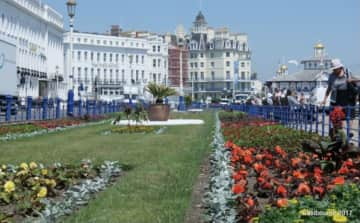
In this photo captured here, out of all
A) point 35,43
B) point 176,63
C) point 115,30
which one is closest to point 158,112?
point 35,43

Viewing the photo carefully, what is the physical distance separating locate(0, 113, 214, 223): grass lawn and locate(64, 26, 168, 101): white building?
107 m

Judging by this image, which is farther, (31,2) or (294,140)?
(31,2)

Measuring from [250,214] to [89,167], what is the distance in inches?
179

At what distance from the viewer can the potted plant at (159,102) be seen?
97.1 feet

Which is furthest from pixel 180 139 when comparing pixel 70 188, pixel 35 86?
pixel 35 86

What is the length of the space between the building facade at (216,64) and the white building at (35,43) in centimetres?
7104

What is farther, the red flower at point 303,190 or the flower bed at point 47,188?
the flower bed at point 47,188

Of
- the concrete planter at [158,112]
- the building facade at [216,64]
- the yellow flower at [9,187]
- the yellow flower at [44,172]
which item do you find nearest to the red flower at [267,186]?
the yellow flower at [9,187]

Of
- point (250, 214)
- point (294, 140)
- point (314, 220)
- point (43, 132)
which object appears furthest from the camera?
point (43, 132)

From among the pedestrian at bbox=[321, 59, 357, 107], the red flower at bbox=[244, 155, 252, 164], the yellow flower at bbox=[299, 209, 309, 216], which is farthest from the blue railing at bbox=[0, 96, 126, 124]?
the yellow flower at bbox=[299, 209, 309, 216]

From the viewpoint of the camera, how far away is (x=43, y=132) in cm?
2258

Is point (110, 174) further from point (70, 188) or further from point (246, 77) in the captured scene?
point (246, 77)

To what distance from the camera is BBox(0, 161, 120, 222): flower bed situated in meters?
6.67

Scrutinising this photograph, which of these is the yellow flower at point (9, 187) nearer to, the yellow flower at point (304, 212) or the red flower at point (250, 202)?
the red flower at point (250, 202)
